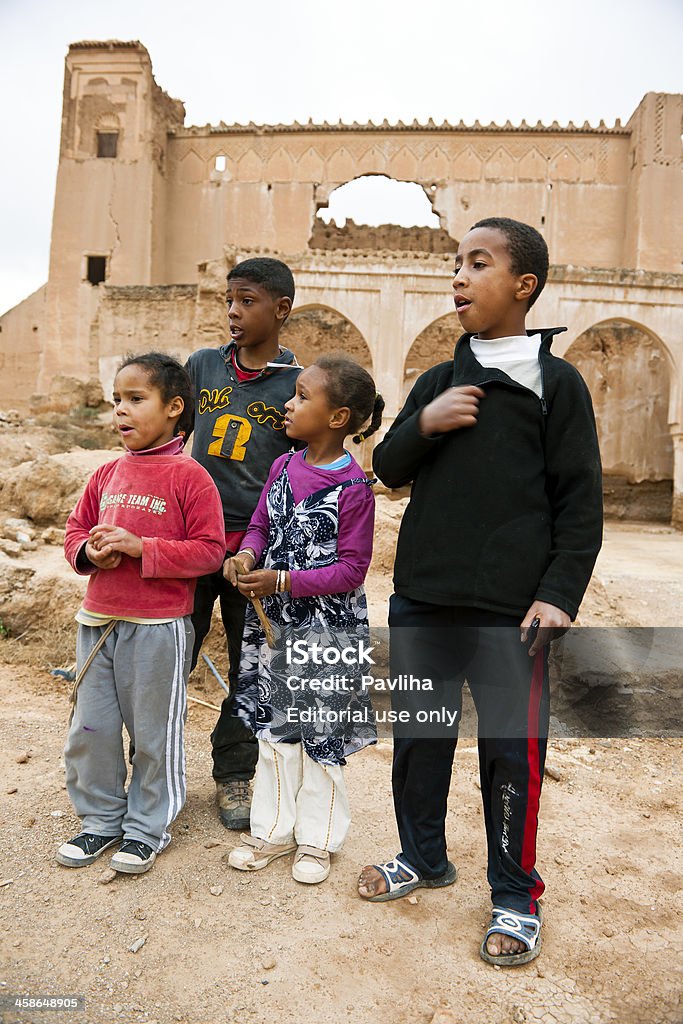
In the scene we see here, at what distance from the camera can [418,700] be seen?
208 cm

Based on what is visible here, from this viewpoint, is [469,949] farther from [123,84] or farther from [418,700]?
[123,84]

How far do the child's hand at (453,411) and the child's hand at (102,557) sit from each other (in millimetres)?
981

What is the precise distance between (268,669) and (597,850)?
1.33 m

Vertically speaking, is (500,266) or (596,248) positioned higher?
(596,248)

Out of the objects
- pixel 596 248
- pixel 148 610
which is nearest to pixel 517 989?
pixel 148 610

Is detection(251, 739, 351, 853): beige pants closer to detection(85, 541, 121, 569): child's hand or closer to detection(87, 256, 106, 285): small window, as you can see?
detection(85, 541, 121, 569): child's hand

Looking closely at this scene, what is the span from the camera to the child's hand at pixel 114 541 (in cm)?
210

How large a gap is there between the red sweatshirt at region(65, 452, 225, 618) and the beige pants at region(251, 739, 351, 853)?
55 centimetres

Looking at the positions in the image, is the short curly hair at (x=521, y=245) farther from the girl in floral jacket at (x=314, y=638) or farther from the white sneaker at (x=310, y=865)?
the white sneaker at (x=310, y=865)

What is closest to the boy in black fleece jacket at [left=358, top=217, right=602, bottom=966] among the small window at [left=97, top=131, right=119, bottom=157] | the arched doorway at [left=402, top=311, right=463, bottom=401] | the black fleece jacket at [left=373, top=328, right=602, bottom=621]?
the black fleece jacket at [left=373, top=328, right=602, bottom=621]

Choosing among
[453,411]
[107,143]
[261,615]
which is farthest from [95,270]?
[453,411]

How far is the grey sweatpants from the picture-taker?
2.20 metres

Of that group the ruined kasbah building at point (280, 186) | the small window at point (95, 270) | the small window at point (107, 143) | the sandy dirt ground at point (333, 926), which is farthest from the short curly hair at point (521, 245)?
the small window at point (107, 143)

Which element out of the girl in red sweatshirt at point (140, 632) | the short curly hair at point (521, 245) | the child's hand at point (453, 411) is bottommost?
the girl in red sweatshirt at point (140, 632)
